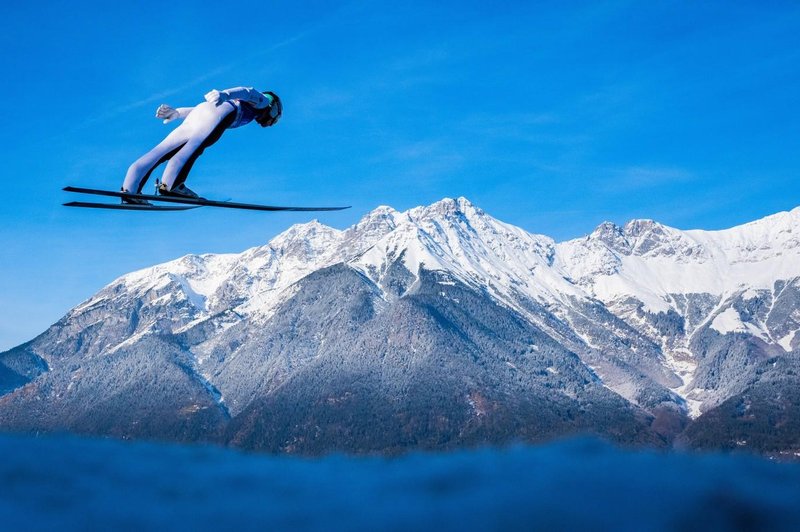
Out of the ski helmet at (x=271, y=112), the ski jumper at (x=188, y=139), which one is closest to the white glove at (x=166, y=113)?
the ski jumper at (x=188, y=139)

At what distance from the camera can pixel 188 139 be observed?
92.2 feet

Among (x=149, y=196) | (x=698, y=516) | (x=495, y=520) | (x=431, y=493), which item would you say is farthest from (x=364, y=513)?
(x=149, y=196)

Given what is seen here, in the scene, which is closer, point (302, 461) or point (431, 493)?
point (431, 493)

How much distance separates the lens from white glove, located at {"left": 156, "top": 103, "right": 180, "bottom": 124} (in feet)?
92.0

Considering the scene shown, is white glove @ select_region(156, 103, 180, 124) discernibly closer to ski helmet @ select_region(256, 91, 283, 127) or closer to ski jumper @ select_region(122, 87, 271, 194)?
ski jumper @ select_region(122, 87, 271, 194)

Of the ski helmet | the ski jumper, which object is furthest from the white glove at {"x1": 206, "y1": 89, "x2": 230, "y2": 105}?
the ski helmet

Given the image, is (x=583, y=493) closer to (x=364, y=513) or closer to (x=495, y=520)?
(x=495, y=520)

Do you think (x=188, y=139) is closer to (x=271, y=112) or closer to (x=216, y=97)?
(x=216, y=97)

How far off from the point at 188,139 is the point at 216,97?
50.8 inches

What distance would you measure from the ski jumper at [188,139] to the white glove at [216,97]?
57 mm

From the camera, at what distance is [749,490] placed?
42000 millimetres

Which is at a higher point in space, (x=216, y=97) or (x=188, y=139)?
(x=216, y=97)

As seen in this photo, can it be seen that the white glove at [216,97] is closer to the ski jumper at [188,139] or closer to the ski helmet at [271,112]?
the ski jumper at [188,139]

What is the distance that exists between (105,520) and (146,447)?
346cm
